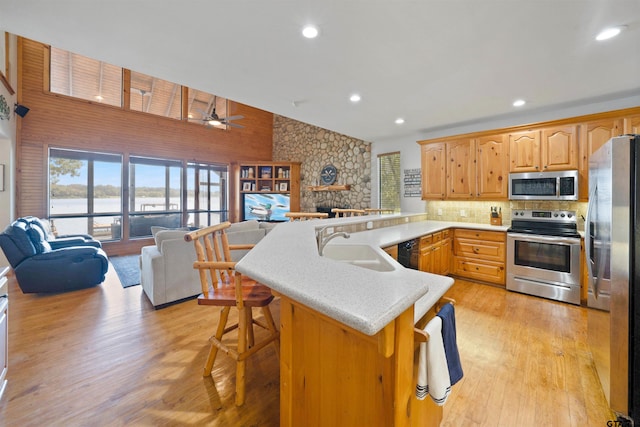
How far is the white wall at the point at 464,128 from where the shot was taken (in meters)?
3.36

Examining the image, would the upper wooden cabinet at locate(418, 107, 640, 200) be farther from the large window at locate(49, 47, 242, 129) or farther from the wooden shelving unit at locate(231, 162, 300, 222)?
the wooden shelving unit at locate(231, 162, 300, 222)

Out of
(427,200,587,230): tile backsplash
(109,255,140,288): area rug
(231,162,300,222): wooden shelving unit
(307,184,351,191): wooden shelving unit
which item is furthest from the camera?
(231,162,300,222): wooden shelving unit

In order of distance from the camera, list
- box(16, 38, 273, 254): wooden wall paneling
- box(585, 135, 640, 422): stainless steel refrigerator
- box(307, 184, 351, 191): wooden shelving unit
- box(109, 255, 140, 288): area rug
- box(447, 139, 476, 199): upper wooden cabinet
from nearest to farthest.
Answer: box(585, 135, 640, 422): stainless steel refrigerator → box(109, 255, 140, 288): area rug → box(447, 139, 476, 199): upper wooden cabinet → box(16, 38, 273, 254): wooden wall paneling → box(307, 184, 351, 191): wooden shelving unit

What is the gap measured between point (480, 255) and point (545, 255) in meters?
0.72

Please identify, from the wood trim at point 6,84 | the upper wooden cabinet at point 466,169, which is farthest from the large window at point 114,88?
the upper wooden cabinet at point 466,169

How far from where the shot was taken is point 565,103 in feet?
11.5

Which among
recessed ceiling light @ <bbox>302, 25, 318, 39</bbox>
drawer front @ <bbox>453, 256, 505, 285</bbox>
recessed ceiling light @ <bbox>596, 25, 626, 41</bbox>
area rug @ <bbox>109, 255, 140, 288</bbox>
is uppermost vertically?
recessed ceiling light @ <bbox>302, 25, 318, 39</bbox>

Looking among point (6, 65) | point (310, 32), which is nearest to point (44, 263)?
point (6, 65)

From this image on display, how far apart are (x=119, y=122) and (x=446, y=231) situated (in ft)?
23.4

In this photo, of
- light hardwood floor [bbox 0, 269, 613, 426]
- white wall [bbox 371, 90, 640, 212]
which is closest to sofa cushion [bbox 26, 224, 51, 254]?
light hardwood floor [bbox 0, 269, 613, 426]

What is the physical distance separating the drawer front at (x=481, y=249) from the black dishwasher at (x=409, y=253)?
49.8 inches

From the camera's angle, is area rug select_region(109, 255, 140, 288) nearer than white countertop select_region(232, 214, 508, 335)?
No

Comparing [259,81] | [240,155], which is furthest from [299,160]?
[259,81]

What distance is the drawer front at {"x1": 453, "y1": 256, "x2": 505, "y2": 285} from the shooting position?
362cm
